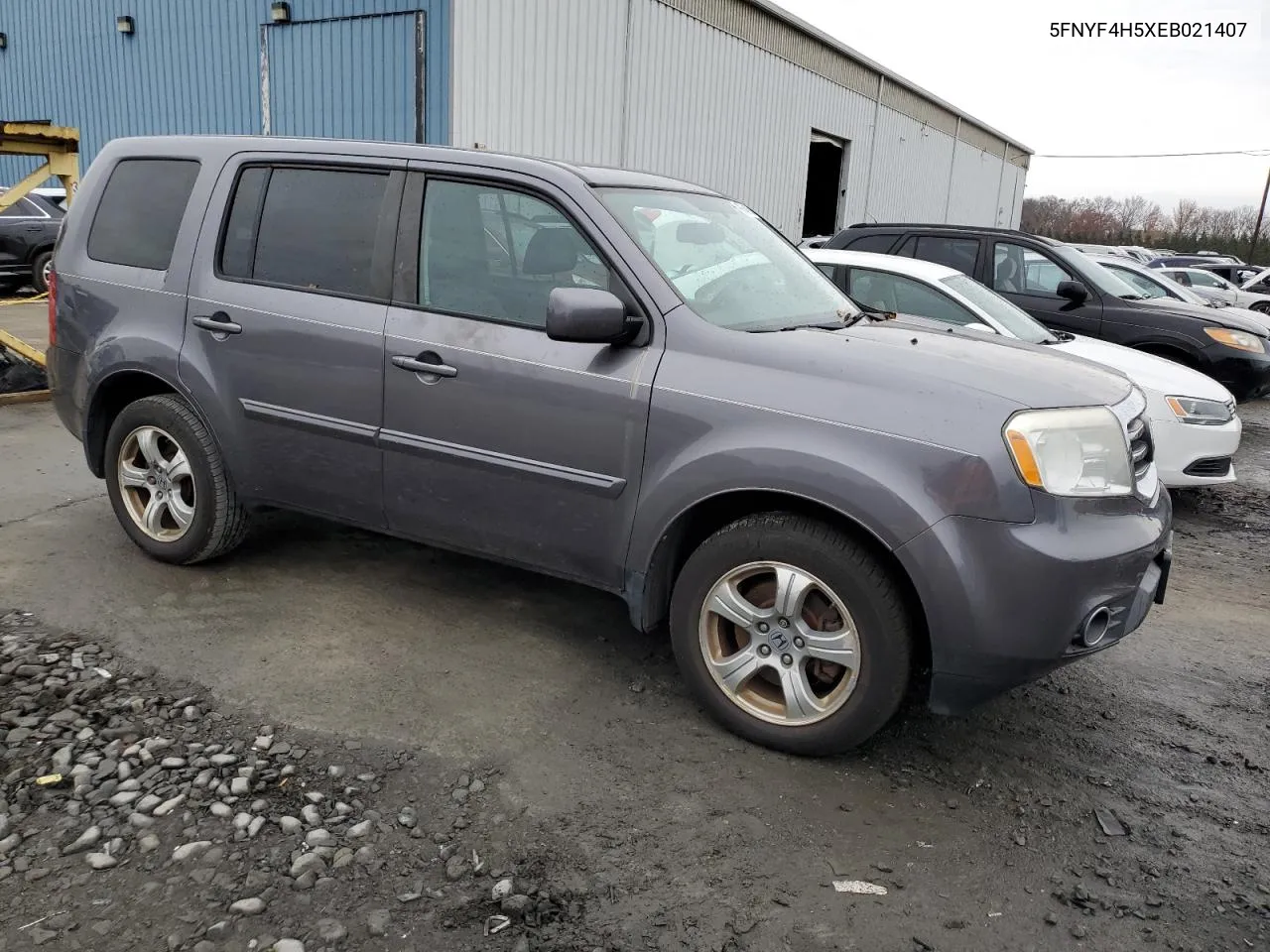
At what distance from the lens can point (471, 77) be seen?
11.3 metres

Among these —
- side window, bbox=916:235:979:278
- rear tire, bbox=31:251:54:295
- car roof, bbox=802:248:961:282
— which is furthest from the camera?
rear tire, bbox=31:251:54:295

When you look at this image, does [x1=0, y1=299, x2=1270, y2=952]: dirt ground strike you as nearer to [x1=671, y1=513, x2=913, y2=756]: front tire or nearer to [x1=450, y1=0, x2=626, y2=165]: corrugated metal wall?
[x1=671, y1=513, x2=913, y2=756]: front tire

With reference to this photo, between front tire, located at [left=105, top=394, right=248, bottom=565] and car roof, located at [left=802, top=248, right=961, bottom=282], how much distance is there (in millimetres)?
4224

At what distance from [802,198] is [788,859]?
19675mm

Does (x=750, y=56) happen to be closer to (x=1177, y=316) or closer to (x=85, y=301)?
(x=1177, y=316)

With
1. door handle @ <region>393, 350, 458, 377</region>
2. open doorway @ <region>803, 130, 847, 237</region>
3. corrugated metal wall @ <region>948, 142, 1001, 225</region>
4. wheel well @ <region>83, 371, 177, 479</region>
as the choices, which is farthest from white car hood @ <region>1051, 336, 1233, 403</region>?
corrugated metal wall @ <region>948, 142, 1001, 225</region>

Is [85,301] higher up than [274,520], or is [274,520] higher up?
[85,301]

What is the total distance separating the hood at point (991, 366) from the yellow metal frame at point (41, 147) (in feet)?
22.7

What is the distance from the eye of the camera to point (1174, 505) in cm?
661

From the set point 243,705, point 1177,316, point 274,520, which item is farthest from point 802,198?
point 243,705

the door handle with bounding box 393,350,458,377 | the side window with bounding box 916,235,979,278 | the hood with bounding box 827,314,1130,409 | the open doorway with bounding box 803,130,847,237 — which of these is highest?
the open doorway with bounding box 803,130,847,237

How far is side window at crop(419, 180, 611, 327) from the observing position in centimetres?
338

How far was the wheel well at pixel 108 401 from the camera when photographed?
429cm

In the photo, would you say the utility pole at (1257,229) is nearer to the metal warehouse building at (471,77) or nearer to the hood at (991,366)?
the metal warehouse building at (471,77)
